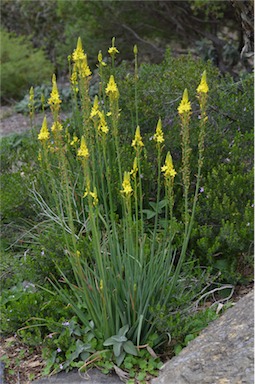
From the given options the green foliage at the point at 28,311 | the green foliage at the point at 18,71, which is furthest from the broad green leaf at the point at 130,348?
the green foliage at the point at 18,71

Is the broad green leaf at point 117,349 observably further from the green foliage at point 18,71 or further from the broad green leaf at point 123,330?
the green foliage at point 18,71

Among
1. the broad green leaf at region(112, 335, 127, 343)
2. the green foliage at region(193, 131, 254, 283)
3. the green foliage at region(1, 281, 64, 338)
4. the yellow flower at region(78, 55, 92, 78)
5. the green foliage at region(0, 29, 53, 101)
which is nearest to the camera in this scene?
the yellow flower at region(78, 55, 92, 78)

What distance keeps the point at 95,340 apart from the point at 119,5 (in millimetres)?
7483

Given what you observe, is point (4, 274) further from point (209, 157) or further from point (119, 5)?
point (119, 5)

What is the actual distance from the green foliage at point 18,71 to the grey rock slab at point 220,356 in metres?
8.16

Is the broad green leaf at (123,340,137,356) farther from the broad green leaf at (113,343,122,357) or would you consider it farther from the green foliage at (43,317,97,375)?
the green foliage at (43,317,97,375)

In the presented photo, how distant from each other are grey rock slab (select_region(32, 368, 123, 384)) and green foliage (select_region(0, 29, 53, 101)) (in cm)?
799

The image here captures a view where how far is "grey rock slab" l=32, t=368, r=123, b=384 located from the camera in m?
2.86

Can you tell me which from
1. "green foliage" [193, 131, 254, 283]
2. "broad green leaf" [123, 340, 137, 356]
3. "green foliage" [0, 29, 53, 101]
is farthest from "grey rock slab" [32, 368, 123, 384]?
"green foliage" [0, 29, 53, 101]

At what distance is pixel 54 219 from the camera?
3.81 metres

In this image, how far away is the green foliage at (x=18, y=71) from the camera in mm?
10422

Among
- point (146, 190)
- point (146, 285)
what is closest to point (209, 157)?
point (146, 190)

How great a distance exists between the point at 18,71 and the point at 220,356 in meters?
8.61

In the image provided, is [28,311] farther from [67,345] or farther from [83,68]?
[83,68]
